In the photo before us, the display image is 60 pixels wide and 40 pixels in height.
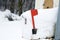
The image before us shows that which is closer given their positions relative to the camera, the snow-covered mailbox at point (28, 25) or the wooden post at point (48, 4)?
the snow-covered mailbox at point (28, 25)

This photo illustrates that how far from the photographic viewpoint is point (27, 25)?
1396 mm

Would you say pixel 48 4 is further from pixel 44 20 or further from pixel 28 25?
pixel 28 25

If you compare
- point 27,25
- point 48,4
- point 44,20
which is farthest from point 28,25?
point 48,4

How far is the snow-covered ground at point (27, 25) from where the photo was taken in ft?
4.55

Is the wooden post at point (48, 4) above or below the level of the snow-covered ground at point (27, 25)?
above

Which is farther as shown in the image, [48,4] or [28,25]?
[48,4]

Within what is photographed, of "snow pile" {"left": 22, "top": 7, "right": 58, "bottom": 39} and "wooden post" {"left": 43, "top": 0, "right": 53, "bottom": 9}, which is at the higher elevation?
"wooden post" {"left": 43, "top": 0, "right": 53, "bottom": 9}

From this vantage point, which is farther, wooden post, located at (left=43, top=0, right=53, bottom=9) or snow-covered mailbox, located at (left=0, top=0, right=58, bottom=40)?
wooden post, located at (left=43, top=0, right=53, bottom=9)

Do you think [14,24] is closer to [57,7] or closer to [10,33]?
[10,33]

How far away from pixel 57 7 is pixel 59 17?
0.14m

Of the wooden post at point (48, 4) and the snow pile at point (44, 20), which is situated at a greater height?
the wooden post at point (48, 4)

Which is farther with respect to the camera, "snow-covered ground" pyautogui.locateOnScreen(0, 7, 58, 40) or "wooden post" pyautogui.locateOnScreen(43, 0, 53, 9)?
"wooden post" pyautogui.locateOnScreen(43, 0, 53, 9)

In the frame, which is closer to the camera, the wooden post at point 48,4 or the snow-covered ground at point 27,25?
the snow-covered ground at point 27,25

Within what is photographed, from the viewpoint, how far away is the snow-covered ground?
4.55 feet
